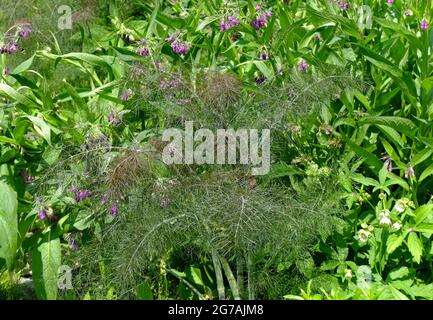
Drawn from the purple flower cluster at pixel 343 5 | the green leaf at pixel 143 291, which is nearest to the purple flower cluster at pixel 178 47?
the purple flower cluster at pixel 343 5

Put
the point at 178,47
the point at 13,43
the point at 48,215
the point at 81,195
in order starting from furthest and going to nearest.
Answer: the point at 13,43 → the point at 178,47 → the point at 48,215 → the point at 81,195

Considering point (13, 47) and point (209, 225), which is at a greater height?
point (13, 47)

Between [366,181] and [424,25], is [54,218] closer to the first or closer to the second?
[366,181]

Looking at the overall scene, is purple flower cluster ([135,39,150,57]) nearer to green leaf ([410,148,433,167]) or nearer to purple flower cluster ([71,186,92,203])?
purple flower cluster ([71,186,92,203])

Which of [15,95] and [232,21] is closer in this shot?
[15,95]

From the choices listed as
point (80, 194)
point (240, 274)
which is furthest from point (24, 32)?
point (240, 274)

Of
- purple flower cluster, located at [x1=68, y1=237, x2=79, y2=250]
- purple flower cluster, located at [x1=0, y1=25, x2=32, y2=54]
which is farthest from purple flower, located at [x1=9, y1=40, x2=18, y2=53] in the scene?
purple flower cluster, located at [x1=68, y1=237, x2=79, y2=250]
